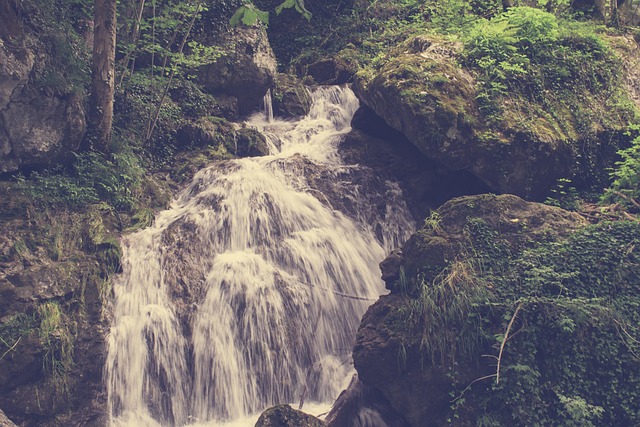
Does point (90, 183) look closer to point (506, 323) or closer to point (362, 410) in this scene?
point (362, 410)

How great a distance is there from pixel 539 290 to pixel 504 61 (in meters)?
5.55

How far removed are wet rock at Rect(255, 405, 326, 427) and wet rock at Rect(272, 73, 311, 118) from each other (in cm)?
917

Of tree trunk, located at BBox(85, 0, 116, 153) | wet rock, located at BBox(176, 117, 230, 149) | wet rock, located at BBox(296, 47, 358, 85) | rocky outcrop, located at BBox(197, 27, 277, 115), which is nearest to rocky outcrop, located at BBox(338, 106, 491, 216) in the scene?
wet rock, located at BBox(176, 117, 230, 149)

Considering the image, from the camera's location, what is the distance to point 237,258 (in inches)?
364

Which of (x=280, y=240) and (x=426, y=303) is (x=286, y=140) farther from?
(x=426, y=303)

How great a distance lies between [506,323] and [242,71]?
9468mm

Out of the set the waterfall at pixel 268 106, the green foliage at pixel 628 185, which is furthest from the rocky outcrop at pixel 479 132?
the waterfall at pixel 268 106

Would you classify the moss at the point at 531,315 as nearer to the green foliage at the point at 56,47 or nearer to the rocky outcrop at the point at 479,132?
the rocky outcrop at the point at 479,132

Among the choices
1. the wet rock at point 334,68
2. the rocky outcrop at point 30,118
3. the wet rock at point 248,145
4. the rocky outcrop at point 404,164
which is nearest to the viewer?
the rocky outcrop at point 30,118

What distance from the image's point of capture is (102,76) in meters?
10.1

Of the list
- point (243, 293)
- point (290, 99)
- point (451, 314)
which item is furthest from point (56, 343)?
point (290, 99)

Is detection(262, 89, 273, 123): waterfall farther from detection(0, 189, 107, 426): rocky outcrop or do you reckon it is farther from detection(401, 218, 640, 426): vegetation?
detection(401, 218, 640, 426): vegetation

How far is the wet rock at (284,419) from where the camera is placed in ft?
21.3

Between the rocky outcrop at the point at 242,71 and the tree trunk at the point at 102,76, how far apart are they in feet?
12.1
